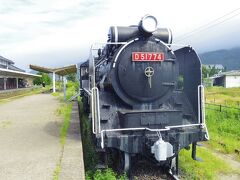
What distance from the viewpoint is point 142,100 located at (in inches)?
222

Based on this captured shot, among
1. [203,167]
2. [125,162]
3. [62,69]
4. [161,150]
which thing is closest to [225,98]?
[62,69]

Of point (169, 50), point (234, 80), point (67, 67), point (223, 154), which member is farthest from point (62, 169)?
point (234, 80)

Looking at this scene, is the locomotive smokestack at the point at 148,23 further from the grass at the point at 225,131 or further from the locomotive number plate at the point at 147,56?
the grass at the point at 225,131

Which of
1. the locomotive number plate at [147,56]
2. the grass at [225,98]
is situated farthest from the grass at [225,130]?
the grass at [225,98]

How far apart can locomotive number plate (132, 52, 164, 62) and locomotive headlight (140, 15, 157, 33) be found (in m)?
0.44

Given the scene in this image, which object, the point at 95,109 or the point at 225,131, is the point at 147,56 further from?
the point at 225,131

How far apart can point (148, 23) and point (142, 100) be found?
1.47 metres

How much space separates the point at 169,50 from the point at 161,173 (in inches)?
98.6

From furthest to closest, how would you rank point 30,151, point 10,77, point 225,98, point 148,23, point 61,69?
point 10,77
point 225,98
point 61,69
point 30,151
point 148,23

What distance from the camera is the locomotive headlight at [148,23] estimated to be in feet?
17.9

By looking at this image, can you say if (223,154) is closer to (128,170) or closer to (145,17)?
(128,170)

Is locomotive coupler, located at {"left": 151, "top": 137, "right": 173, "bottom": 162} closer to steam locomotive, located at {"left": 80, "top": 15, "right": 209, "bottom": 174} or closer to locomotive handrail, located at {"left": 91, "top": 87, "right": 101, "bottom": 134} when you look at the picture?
steam locomotive, located at {"left": 80, "top": 15, "right": 209, "bottom": 174}

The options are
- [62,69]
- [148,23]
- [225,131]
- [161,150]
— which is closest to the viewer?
[161,150]

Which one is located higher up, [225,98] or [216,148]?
[225,98]
